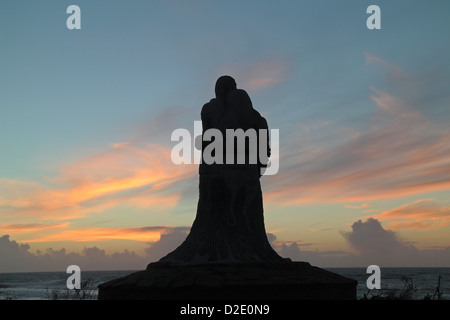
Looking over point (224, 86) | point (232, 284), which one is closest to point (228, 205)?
point (232, 284)

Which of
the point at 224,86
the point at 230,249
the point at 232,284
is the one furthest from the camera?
the point at 224,86

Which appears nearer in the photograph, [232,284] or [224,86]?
[232,284]

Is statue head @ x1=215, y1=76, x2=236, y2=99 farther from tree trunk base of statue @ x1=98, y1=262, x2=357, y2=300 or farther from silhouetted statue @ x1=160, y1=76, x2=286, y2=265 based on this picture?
tree trunk base of statue @ x1=98, y1=262, x2=357, y2=300

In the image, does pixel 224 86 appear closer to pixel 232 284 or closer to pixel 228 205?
pixel 228 205

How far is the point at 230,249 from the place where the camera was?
37.7 ft

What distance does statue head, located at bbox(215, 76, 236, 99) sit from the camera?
42.8 ft

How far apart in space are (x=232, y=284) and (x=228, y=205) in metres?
2.52

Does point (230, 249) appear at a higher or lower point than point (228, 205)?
lower

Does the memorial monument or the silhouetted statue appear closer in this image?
the memorial monument

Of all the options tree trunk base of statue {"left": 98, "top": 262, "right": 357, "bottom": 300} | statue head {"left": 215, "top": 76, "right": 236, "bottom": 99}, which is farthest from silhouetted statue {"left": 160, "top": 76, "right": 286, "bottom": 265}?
tree trunk base of statue {"left": 98, "top": 262, "right": 357, "bottom": 300}

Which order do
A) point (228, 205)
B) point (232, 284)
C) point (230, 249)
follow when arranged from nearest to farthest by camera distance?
point (232, 284) < point (230, 249) < point (228, 205)
